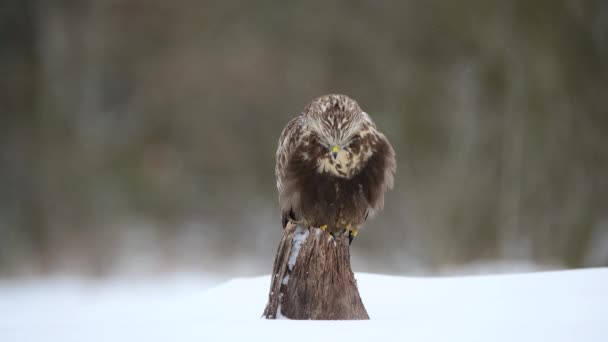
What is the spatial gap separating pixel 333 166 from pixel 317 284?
0.53 m

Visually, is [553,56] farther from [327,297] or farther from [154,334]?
[154,334]

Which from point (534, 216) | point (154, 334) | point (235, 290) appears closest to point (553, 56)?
point (534, 216)

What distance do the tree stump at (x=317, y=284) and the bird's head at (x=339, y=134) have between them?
1.08 ft

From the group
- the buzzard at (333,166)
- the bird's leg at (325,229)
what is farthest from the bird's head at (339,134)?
the bird's leg at (325,229)

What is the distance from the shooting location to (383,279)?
4.32 metres

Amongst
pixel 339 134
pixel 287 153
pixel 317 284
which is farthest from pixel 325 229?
pixel 339 134

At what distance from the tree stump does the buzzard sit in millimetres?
89

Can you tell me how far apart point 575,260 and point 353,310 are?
16.9 feet

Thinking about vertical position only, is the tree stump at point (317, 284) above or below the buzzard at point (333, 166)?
below

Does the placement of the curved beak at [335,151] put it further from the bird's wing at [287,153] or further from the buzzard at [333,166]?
the bird's wing at [287,153]

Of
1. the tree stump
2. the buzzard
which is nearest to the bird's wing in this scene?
the buzzard

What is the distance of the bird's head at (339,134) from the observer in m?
2.91

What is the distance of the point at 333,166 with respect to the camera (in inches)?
119

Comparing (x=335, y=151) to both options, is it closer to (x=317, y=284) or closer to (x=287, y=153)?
(x=287, y=153)
